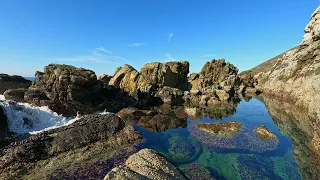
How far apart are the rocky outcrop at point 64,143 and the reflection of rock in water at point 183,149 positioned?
5893 mm

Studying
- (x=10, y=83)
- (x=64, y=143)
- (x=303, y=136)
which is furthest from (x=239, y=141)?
(x=10, y=83)

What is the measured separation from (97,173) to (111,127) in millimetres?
12409

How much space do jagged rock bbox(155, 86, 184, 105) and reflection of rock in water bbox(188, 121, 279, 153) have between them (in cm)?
3213

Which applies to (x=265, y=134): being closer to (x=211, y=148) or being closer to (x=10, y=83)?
(x=211, y=148)

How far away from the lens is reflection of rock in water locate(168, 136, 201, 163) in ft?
88.5

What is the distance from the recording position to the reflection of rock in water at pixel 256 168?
22734 mm

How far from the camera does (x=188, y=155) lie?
2798cm

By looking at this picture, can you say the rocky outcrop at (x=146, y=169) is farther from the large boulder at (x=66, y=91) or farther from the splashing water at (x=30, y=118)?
the large boulder at (x=66, y=91)

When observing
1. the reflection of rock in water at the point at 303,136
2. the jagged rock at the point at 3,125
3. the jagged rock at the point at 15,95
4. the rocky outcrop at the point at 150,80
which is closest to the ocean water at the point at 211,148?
the jagged rock at the point at 3,125

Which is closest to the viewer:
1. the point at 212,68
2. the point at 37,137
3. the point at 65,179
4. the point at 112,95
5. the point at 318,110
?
the point at 65,179

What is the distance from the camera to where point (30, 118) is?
36.7 m

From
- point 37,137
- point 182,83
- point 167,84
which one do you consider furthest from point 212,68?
point 37,137

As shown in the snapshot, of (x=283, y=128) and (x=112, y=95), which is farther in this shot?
(x=112, y=95)

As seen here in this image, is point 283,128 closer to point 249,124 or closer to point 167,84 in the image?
point 249,124
